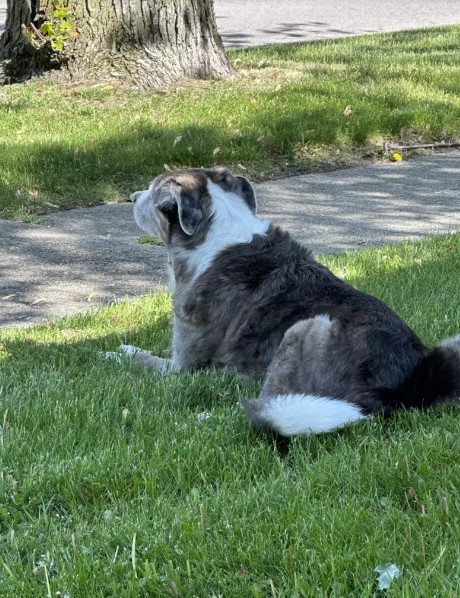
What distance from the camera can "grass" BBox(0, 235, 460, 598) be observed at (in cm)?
287

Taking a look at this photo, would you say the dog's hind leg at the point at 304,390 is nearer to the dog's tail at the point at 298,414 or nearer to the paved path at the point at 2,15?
the dog's tail at the point at 298,414

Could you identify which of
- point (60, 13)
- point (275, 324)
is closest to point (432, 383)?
point (275, 324)

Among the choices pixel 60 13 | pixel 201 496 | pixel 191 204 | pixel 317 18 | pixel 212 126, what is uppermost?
pixel 60 13

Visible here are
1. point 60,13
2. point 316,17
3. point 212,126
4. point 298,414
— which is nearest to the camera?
point 298,414

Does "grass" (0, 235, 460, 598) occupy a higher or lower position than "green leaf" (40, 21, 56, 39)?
lower

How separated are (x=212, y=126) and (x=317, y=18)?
424 inches

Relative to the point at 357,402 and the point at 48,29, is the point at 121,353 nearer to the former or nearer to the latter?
the point at 357,402

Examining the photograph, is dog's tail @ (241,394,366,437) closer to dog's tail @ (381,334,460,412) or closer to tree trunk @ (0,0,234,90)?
dog's tail @ (381,334,460,412)

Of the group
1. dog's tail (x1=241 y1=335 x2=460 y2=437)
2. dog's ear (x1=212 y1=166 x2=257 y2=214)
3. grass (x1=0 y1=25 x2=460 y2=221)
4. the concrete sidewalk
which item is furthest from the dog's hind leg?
grass (x1=0 y1=25 x2=460 y2=221)

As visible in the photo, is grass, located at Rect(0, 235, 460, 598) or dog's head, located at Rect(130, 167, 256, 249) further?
dog's head, located at Rect(130, 167, 256, 249)

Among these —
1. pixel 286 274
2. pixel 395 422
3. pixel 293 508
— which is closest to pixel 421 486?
pixel 293 508

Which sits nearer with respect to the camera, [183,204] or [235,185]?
[183,204]

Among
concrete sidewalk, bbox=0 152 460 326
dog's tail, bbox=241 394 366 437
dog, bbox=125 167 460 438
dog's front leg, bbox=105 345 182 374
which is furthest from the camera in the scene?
concrete sidewalk, bbox=0 152 460 326

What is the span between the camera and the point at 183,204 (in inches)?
205
